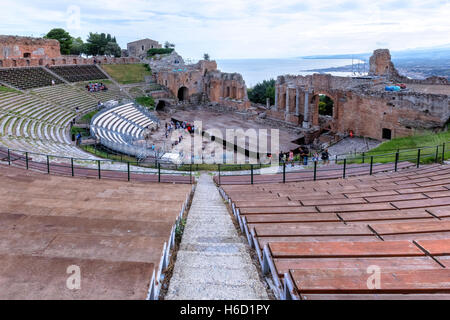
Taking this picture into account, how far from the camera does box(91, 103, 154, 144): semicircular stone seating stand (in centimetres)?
2596

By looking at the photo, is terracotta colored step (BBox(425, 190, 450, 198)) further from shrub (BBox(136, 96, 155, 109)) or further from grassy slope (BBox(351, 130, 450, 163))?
shrub (BBox(136, 96, 155, 109))

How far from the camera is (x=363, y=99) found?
1030 inches

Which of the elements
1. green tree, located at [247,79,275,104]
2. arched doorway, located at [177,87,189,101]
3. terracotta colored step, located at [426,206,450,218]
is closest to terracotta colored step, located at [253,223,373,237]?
terracotta colored step, located at [426,206,450,218]

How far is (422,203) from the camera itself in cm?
707

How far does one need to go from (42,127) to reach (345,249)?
2511 cm

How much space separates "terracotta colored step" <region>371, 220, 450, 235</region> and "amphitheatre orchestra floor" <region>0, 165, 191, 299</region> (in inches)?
127

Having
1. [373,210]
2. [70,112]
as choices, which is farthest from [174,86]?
[373,210]

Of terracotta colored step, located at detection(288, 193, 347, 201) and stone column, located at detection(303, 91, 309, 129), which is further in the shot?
stone column, located at detection(303, 91, 309, 129)

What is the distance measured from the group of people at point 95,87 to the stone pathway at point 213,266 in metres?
35.0

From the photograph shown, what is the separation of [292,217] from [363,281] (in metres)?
2.94

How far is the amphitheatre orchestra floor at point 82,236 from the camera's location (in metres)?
3.62

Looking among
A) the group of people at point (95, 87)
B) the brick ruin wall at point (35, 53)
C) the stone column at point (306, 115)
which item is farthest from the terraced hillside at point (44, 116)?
the stone column at point (306, 115)

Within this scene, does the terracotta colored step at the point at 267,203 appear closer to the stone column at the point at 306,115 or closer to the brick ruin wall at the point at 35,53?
the stone column at the point at 306,115

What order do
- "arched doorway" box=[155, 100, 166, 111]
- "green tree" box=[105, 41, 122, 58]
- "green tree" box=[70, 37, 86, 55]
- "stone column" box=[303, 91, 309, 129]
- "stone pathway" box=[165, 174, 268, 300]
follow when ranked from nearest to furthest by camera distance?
"stone pathway" box=[165, 174, 268, 300] < "stone column" box=[303, 91, 309, 129] < "arched doorway" box=[155, 100, 166, 111] < "green tree" box=[70, 37, 86, 55] < "green tree" box=[105, 41, 122, 58]
